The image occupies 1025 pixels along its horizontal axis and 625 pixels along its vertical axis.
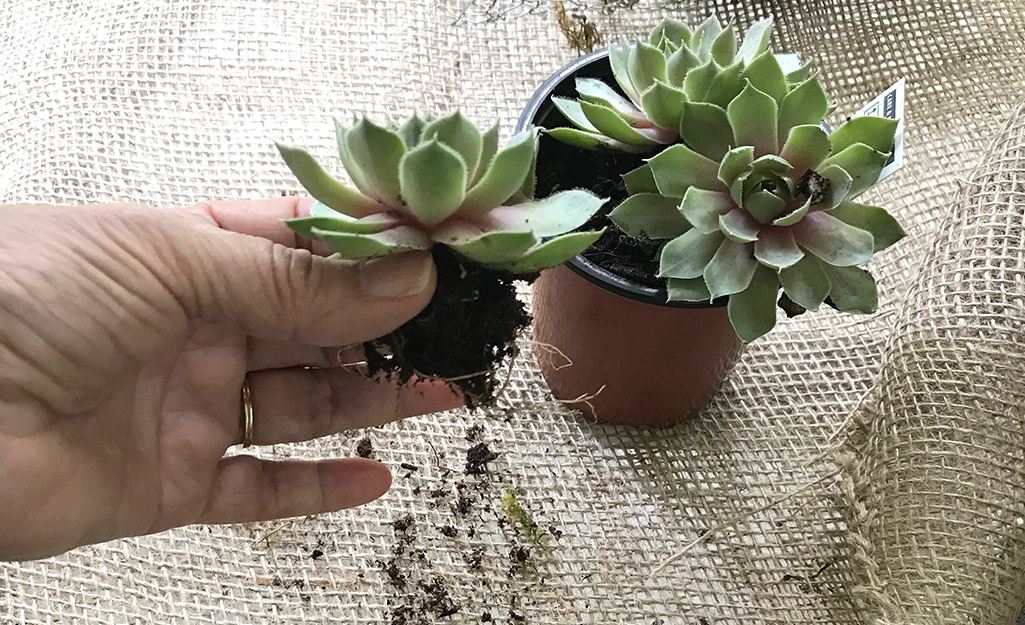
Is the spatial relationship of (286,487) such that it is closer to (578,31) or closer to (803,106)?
(803,106)

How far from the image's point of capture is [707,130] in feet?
2.34

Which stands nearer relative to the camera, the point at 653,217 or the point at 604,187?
the point at 653,217

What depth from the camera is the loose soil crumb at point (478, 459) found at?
98 cm

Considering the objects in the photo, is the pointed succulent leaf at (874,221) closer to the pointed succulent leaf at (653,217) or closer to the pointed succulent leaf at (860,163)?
the pointed succulent leaf at (860,163)

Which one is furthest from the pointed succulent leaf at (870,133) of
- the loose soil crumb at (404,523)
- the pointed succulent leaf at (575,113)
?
the loose soil crumb at (404,523)

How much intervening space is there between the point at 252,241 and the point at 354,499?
332 mm

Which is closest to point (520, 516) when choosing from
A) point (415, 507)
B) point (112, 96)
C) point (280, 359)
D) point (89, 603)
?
point (415, 507)

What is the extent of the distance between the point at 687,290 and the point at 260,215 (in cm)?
39

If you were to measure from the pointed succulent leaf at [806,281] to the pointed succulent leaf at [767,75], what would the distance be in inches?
5.8

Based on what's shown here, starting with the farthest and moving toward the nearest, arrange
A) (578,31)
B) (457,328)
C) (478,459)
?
1. (578,31)
2. (478,459)
3. (457,328)

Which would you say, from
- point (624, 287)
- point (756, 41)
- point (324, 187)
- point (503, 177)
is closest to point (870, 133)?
point (756, 41)

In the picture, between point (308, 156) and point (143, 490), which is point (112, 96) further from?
point (308, 156)

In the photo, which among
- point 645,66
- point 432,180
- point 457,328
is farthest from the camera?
point 645,66

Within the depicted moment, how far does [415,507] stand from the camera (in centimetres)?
96
